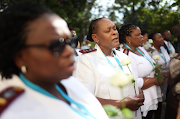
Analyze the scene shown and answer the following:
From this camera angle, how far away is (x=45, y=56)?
1001 mm

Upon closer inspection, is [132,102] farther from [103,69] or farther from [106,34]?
[106,34]

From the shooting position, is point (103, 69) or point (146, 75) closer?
point (103, 69)

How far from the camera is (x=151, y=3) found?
23.4 feet

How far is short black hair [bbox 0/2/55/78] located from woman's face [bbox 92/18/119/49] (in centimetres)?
175

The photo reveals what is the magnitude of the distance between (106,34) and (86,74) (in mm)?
770

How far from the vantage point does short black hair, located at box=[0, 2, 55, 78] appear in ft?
3.34

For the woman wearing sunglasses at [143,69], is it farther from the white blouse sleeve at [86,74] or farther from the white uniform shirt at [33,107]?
the white uniform shirt at [33,107]

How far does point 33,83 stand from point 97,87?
1413 mm

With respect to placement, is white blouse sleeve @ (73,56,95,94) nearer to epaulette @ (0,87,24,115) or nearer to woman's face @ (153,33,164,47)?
epaulette @ (0,87,24,115)

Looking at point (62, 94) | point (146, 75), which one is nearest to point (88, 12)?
point (146, 75)

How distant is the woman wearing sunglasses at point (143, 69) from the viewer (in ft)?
11.6

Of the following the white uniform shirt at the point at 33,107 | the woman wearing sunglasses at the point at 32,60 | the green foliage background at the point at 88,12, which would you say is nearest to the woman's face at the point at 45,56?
the woman wearing sunglasses at the point at 32,60

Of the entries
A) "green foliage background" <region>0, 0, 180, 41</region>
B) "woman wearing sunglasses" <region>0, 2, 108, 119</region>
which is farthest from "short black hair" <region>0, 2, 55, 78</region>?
"green foliage background" <region>0, 0, 180, 41</region>

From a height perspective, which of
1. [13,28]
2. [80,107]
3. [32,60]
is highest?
[13,28]
